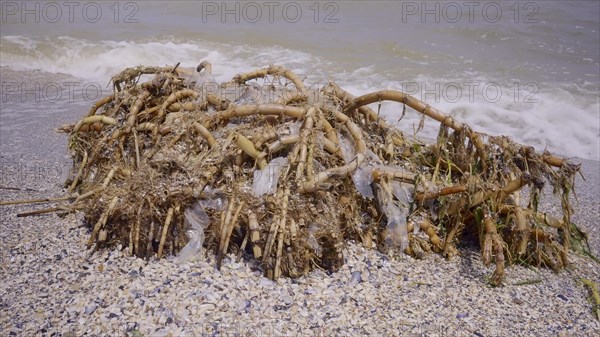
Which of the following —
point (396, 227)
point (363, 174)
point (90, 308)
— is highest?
point (363, 174)

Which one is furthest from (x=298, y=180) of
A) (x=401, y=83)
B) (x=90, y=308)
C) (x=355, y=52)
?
(x=355, y=52)

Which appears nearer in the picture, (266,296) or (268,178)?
(266,296)

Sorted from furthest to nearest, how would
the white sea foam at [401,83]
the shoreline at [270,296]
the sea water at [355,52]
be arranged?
the sea water at [355,52] < the white sea foam at [401,83] < the shoreline at [270,296]

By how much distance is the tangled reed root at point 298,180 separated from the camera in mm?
2490

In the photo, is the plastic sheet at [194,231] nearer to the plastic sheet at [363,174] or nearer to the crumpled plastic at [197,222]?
the crumpled plastic at [197,222]

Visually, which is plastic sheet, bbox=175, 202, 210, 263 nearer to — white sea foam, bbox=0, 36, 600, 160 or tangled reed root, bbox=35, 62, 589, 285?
tangled reed root, bbox=35, 62, 589, 285

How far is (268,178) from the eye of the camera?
256 centimetres

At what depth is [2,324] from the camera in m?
2.20

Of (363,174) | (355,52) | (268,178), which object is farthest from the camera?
(355,52)

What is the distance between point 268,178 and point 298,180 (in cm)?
19

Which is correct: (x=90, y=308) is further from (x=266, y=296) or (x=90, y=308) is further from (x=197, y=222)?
(x=266, y=296)

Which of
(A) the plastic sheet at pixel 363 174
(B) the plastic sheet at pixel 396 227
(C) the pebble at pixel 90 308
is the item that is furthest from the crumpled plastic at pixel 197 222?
(B) the plastic sheet at pixel 396 227

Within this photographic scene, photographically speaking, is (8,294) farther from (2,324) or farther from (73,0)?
(73,0)

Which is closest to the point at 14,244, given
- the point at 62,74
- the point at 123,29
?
the point at 62,74
